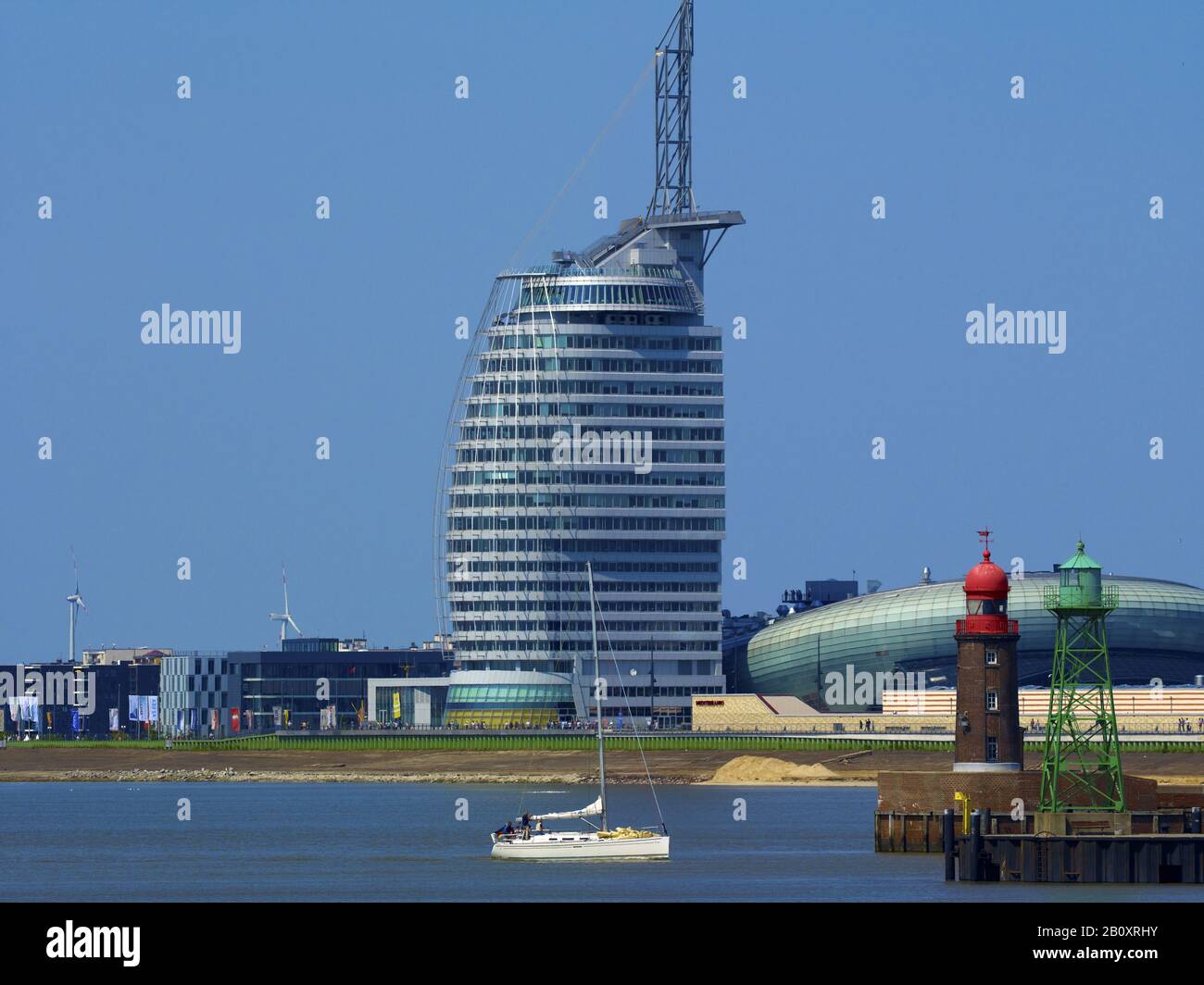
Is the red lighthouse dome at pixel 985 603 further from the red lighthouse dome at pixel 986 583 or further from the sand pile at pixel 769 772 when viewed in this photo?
the sand pile at pixel 769 772

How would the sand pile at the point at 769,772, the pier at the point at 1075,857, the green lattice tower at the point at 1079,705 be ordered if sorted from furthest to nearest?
the sand pile at the point at 769,772 → the green lattice tower at the point at 1079,705 → the pier at the point at 1075,857

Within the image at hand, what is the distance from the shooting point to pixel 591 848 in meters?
98.2

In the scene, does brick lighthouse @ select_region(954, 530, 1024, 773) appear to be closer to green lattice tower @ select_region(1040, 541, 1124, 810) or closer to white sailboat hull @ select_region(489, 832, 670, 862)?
green lattice tower @ select_region(1040, 541, 1124, 810)

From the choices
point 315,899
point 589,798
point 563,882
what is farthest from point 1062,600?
point 589,798

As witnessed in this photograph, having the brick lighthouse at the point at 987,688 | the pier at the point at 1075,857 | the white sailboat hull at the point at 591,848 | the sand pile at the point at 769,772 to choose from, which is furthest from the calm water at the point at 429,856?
the sand pile at the point at 769,772

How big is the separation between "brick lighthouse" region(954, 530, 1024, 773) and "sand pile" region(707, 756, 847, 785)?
88052mm

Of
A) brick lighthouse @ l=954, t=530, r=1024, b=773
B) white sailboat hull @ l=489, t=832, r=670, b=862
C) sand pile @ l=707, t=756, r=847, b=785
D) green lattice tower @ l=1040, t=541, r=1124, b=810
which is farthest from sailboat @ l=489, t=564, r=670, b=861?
sand pile @ l=707, t=756, r=847, b=785

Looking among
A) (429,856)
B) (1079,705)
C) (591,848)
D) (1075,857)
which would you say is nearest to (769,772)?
(429,856)

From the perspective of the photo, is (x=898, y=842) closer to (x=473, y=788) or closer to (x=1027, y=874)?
(x=1027, y=874)

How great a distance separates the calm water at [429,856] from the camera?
84000 millimetres

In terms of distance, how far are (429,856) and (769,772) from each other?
8804cm

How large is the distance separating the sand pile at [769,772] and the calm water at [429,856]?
17.9m

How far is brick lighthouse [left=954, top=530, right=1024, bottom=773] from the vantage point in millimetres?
95562

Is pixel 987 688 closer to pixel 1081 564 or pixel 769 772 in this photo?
pixel 1081 564
